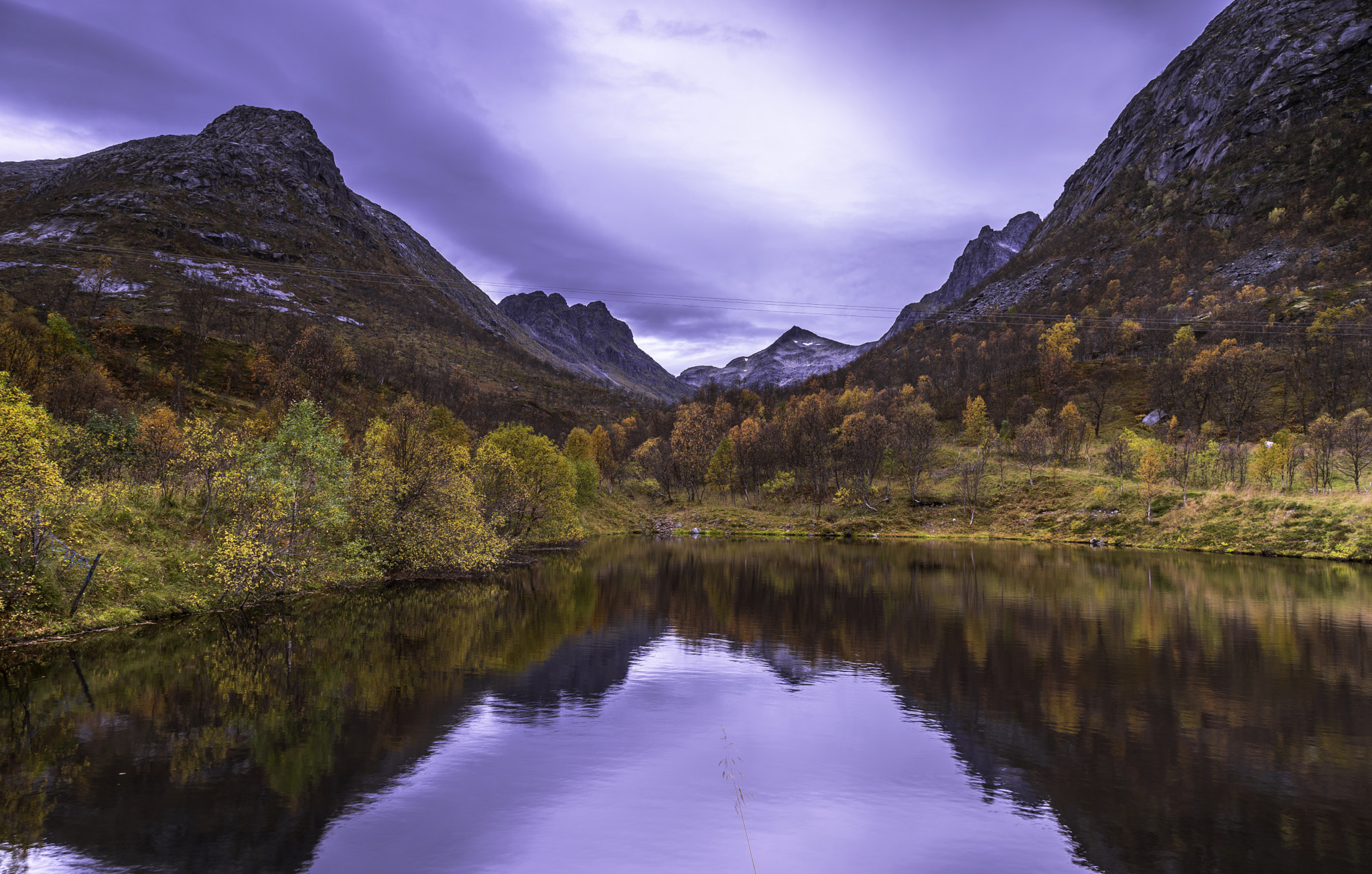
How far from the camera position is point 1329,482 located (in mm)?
76625

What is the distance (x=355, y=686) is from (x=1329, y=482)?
103m

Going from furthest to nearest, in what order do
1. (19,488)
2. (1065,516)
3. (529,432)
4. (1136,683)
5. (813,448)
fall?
(813,448) < (1065,516) < (529,432) < (19,488) < (1136,683)

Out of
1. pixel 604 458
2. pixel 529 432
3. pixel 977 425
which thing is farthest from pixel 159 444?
pixel 977 425

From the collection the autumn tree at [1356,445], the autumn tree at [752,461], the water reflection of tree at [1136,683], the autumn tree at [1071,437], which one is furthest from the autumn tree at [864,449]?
the water reflection of tree at [1136,683]

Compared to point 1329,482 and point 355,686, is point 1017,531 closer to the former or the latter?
point 1329,482

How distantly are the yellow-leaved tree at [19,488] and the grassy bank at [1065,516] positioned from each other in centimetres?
7888

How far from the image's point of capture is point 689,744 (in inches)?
712

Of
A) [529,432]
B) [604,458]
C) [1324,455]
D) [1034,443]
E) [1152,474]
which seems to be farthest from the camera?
[604,458]

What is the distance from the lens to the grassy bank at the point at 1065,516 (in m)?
66.2

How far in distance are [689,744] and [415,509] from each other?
34.2m

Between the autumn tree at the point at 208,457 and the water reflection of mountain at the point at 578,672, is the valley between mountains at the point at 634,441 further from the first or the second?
the water reflection of mountain at the point at 578,672

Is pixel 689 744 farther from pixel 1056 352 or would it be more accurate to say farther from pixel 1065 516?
pixel 1056 352

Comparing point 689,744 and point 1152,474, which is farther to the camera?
point 1152,474

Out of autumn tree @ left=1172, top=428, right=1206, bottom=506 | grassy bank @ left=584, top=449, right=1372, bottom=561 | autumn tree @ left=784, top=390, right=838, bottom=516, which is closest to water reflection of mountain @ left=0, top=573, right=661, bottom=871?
grassy bank @ left=584, top=449, right=1372, bottom=561
